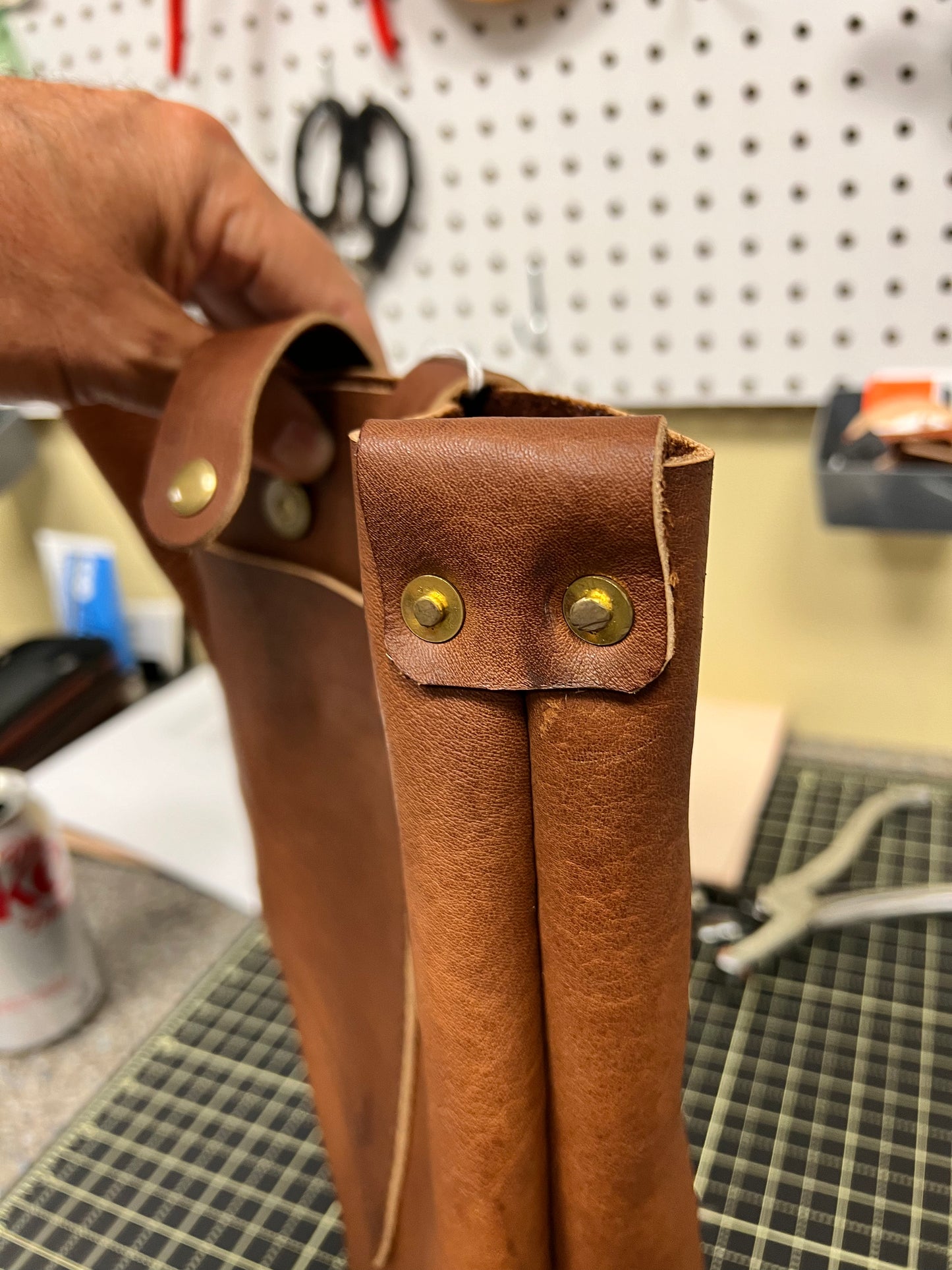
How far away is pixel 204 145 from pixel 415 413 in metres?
0.19

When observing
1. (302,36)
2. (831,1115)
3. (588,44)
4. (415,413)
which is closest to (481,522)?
(415,413)

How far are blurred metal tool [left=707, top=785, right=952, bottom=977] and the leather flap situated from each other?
391 millimetres

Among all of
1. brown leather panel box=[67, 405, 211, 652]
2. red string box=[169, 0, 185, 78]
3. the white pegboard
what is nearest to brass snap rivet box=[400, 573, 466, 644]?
brown leather panel box=[67, 405, 211, 652]

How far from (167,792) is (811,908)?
21.6 inches

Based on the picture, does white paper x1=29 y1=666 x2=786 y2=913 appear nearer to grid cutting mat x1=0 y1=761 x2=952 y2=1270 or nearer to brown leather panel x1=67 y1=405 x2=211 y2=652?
grid cutting mat x1=0 y1=761 x2=952 y2=1270

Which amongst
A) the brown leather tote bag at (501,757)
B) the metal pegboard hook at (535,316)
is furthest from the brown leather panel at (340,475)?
the metal pegboard hook at (535,316)

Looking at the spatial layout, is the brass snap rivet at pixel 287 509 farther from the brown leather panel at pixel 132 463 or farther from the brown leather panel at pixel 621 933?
the brown leather panel at pixel 621 933

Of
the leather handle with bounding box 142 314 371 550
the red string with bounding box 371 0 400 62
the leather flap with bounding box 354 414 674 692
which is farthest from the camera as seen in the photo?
the red string with bounding box 371 0 400 62

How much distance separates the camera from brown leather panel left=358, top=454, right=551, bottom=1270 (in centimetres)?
27

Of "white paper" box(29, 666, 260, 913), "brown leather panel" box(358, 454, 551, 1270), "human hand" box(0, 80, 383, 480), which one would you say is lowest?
"white paper" box(29, 666, 260, 913)

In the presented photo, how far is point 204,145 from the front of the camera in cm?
44

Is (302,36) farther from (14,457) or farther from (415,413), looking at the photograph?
(415,413)

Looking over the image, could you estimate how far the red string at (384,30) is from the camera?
2.26 ft

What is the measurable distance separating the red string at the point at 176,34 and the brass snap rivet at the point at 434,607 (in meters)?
0.74
